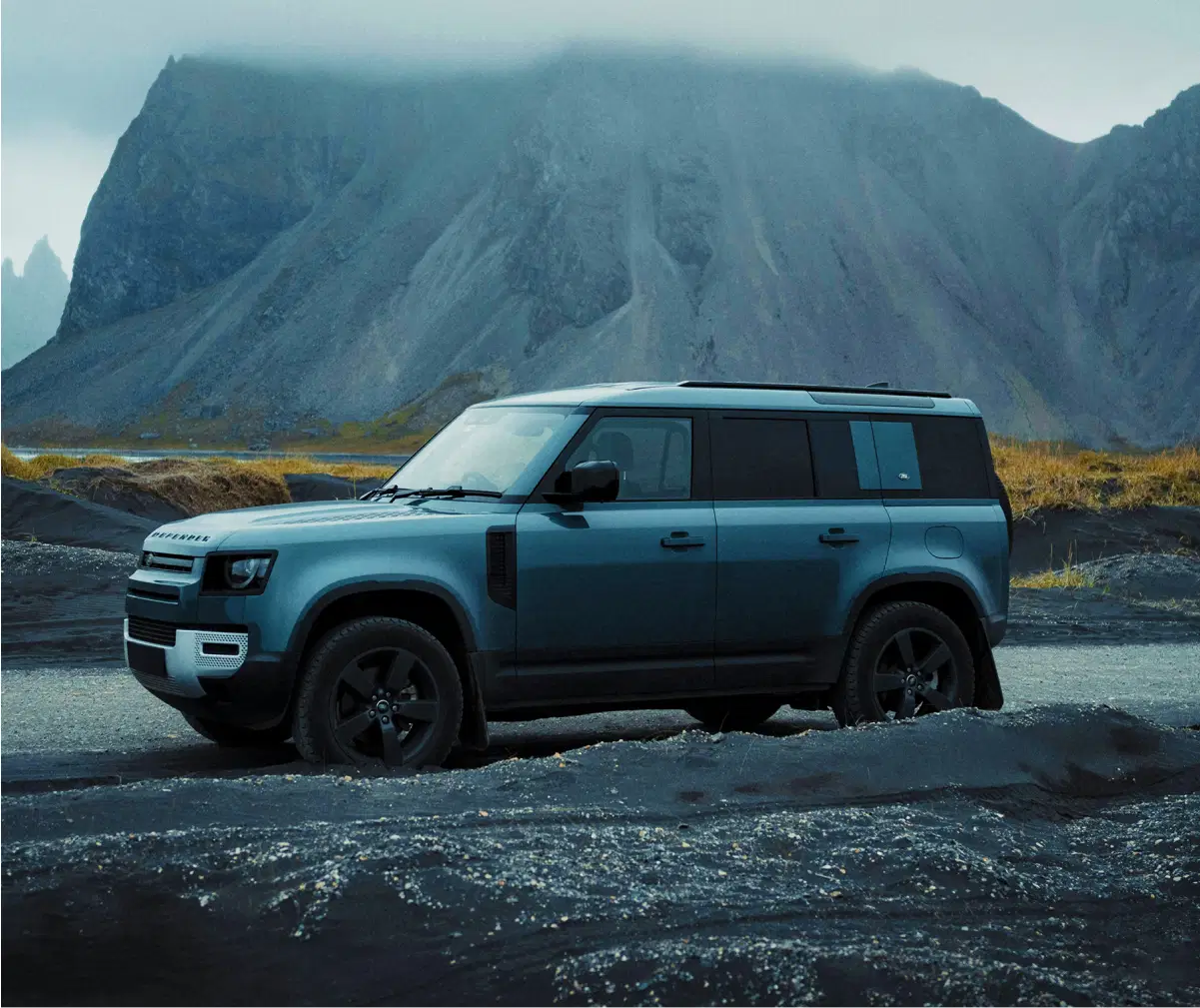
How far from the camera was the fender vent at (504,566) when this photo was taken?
24.6ft

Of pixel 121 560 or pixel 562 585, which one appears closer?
pixel 562 585

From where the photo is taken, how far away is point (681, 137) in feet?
348

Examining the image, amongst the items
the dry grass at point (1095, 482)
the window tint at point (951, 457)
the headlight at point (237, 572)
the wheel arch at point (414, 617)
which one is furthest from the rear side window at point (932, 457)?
the dry grass at point (1095, 482)

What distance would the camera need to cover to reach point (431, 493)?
806 centimetres

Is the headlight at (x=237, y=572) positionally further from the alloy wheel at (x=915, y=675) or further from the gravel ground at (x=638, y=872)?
the alloy wheel at (x=915, y=675)

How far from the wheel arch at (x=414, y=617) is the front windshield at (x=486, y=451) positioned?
28.5 inches

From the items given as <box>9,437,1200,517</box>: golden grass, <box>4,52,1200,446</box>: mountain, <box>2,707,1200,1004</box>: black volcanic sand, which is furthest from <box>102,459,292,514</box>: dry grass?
<box>4,52,1200,446</box>: mountain

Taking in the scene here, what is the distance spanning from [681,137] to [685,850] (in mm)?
103877

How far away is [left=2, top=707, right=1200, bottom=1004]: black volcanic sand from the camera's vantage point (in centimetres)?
462

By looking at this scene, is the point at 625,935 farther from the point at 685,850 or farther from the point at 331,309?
the point at 331,309

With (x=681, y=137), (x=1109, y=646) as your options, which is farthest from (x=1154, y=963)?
(x=681, y=137)

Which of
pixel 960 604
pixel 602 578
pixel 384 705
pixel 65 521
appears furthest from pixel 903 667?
pixel 65 521

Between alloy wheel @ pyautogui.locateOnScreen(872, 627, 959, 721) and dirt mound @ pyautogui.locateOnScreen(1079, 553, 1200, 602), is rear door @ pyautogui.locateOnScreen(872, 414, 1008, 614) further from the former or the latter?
dirt mound @ pyautogui.locateOnScreen(1079, 553, 1200, 602)

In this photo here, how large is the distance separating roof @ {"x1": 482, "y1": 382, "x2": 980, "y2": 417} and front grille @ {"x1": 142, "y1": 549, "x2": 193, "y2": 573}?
2108 millimetres
